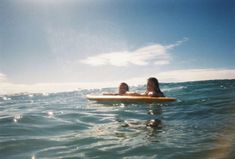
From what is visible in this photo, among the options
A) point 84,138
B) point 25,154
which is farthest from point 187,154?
point 25,154

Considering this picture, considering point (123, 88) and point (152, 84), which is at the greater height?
point (152, 84)

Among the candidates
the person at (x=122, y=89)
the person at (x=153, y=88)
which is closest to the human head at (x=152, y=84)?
the person at (x=153, y=88)

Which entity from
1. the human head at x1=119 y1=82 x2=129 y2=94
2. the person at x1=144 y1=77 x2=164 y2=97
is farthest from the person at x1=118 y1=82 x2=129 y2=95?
the person at x1=144 y1=77 x2=164 y2=97

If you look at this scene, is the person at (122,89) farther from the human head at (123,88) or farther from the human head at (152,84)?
the human head at (152,84)

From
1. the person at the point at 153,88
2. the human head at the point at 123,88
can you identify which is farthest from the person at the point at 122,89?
the person at the point at 153,88

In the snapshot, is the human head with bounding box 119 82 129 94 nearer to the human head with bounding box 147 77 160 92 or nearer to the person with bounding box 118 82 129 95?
the person with bounding box 118 82 129 95

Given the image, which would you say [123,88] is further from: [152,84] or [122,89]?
[152,84]

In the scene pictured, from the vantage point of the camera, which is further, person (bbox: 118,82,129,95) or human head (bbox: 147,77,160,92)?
person (bbox: 118,82,129,95)

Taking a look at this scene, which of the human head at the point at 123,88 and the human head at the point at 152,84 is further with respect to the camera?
the human head at the point at 123,88

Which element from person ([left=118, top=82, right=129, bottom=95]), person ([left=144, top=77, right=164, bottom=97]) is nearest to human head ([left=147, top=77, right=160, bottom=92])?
person ([left=144, top=77, right=164, bottom=97])

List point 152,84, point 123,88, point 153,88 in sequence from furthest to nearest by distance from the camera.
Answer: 1. point 123,88
2. point 153,88
3. point 152,84

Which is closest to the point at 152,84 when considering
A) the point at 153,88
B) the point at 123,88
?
the point at 153,88

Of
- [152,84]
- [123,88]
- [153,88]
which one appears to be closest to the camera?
[152,84]

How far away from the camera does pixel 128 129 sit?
7.67 m
